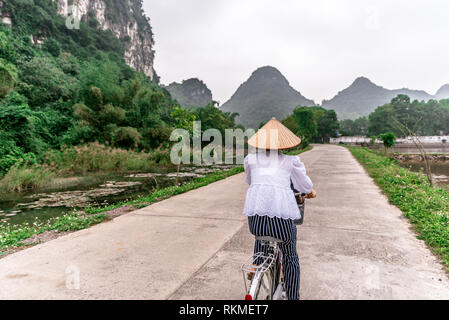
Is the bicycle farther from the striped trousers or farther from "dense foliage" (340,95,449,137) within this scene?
"dense foliage" (340,95,449,137)

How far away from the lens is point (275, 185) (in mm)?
2016

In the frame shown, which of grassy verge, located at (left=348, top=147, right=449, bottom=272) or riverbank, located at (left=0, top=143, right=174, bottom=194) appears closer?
grassy verge, located at (left=348, top=147, right=449, bottom=272)

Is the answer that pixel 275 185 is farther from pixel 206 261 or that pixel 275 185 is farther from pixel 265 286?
pixel 206 261

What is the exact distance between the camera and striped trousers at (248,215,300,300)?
1.97 meters

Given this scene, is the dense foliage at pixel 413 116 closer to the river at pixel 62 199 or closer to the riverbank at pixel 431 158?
the riverbank at pixel 431 158

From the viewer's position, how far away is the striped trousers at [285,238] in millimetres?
1974

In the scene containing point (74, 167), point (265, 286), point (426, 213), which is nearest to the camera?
point (265, 286)

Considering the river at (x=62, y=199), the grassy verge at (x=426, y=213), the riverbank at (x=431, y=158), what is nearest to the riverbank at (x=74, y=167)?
the river at (x=62, y=199)

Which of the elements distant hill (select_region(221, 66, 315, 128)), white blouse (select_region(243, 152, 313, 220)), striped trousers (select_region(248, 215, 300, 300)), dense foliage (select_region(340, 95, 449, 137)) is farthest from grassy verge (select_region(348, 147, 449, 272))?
distant hill (select_region(221, 66, 315, 128))

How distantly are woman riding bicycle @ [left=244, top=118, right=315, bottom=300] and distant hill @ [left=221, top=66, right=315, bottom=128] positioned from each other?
9061 centimetres

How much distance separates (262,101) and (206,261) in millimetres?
140750

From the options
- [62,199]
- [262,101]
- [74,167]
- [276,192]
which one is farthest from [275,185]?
[262,101]

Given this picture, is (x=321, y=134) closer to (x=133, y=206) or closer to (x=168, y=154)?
(x=168, y=154)

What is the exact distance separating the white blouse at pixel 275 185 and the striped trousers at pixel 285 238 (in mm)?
67
